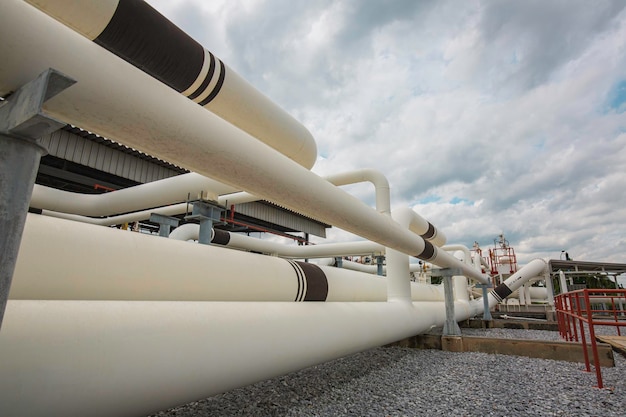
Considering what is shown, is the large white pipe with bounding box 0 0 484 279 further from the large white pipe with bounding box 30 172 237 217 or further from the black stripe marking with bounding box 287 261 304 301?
the large white pipe with bounding box 30 172 237 217

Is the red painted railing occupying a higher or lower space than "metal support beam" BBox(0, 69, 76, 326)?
lower

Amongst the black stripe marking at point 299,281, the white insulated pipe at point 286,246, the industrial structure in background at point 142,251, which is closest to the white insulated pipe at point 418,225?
the white insulated pipe at point 286,246

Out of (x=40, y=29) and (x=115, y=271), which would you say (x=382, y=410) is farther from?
(x=40, y=29)

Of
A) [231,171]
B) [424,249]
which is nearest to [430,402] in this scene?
[424,249]

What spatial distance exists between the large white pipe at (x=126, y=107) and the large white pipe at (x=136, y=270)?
550 mm

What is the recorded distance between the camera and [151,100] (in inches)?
34.9

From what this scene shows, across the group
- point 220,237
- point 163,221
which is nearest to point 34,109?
point 163,221

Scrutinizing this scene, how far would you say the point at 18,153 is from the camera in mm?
653

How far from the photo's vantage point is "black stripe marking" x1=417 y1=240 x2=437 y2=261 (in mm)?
3170

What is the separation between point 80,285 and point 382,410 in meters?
1.72

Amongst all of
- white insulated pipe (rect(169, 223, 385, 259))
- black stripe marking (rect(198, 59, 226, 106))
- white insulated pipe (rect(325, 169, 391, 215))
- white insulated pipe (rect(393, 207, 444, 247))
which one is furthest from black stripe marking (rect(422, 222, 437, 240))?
black stripe marking (rect(198, 59, 226, 106))

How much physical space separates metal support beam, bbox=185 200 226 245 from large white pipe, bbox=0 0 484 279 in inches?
64.6

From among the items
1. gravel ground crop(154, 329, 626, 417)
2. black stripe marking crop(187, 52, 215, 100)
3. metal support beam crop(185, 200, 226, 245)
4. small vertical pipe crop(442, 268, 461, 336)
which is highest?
black stripe marking crop(187, 52, 215, 100)

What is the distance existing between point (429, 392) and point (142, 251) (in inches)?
82.3
